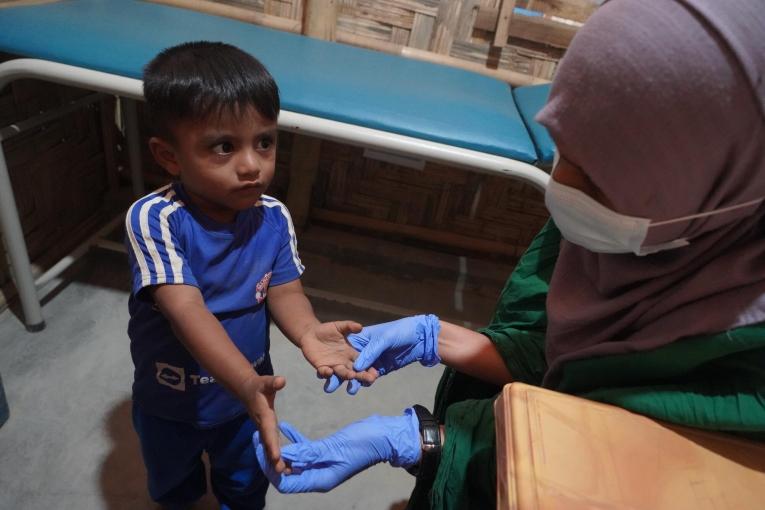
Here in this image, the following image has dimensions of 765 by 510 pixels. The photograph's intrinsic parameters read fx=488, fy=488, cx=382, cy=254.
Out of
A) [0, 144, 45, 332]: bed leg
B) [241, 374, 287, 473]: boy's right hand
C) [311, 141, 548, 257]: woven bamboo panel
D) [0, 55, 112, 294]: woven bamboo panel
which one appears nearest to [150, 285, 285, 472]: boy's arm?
[241, 374, 287, 473]: boy's right hand

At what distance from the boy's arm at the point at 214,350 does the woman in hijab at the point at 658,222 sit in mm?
271

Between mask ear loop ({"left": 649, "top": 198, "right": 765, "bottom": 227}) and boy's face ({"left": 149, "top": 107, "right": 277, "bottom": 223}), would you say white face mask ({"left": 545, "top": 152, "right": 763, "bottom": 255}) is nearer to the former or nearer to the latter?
mask ear loop ({"left": 649, "top": 198, "right": 765, "bottom": 227})

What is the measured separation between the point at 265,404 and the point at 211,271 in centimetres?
22

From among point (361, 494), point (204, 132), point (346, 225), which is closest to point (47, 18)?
point (204, 132)

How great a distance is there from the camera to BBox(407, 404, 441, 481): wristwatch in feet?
2.38

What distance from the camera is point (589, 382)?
58cm

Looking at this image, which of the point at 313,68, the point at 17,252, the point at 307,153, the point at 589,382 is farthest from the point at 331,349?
the point at 307,153

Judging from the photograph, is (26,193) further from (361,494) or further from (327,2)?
(361,494)

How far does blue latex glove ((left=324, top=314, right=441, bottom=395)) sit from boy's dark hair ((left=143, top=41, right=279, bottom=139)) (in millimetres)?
411

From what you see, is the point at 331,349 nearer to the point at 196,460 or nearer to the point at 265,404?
the point at 265,404

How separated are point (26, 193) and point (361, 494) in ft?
4.31

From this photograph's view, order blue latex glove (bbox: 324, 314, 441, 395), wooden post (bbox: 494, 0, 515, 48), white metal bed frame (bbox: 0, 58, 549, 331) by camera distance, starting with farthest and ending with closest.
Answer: wooden post (bbox: 494, 0, 515, 48) → white metal bed frame (bbox: 0, 58, 549, 331) → blue latex glove (bbox: 324, 314, 441, 395)

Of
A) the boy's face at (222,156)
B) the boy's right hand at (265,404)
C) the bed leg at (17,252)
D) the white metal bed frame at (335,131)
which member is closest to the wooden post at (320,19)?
the white metal bed frame at (335,131)

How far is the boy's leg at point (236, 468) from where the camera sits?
896 millimetres
